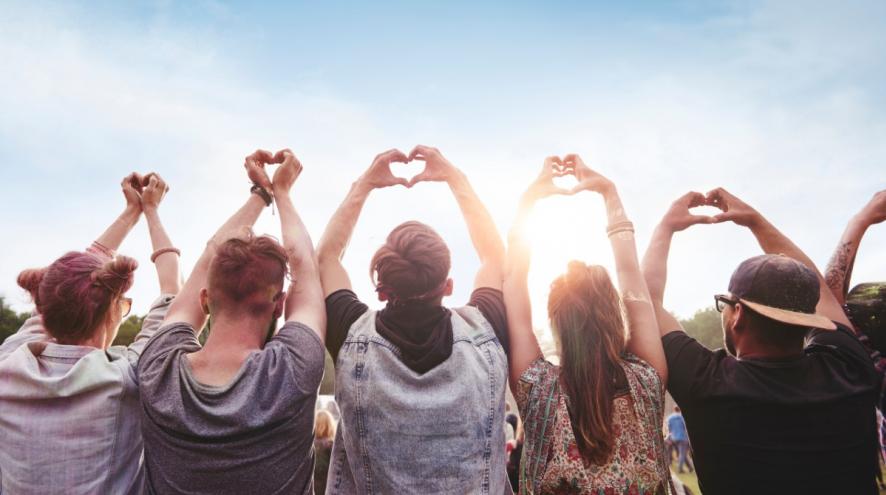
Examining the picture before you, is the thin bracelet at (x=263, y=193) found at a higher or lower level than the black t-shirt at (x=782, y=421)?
higher

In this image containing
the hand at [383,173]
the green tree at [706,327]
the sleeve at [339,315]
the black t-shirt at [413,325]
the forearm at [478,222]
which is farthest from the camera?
the green tree at [706,327]

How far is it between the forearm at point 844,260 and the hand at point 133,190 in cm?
477

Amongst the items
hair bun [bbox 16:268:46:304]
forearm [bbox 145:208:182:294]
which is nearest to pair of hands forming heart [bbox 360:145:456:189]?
forearm [bbox 145:208:182:294]

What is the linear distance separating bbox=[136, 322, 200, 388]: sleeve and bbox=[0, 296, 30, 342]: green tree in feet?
112

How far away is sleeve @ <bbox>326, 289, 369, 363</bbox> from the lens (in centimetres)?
264

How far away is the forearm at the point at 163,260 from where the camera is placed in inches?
130

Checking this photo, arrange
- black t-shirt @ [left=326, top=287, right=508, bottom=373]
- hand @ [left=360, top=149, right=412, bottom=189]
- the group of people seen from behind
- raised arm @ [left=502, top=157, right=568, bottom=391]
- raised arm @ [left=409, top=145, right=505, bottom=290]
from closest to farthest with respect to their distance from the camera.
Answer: the group of people seen from behind
black t-shirt @ [left=326, top=287, right=508, bottom=373]
raised arm @ [left=502, top=157, right=568, bottom=391]
raised arm @ [left=409, top=145, right=505, bottom=290]
hand @ [left=360, top=149, right=412, bottom=189]

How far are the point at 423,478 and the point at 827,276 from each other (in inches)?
115

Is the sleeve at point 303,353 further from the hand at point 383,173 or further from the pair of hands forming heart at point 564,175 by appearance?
the pair of hands forming heart at point 564,175

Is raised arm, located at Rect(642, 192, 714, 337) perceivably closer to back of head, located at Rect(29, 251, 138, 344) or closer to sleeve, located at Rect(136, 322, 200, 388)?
sleeve, located at Rect(136, 322, 200, 388)

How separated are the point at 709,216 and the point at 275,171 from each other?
2849 millimetres

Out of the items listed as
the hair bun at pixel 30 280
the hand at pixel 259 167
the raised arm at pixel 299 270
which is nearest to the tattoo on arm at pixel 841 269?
the raised arm at pixel 299 270

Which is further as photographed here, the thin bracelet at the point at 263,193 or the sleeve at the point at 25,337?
the thin bracelet at the point at 263,193

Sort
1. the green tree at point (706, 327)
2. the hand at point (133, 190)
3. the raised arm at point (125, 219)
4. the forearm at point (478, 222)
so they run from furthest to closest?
the green tree at point (706, 327) → the hand at point (133, 190) → the raised arm at point (125, 219) → the forearm at point (478, 222)
